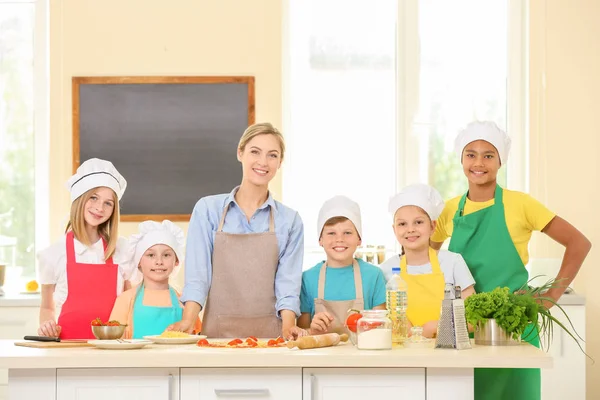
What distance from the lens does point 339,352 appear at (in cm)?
262

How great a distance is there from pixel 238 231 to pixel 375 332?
2.71ft

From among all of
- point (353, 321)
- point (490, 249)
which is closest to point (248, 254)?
point (353, 321)

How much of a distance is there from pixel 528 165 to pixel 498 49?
74 cm

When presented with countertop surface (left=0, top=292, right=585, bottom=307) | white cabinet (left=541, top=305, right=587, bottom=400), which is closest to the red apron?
countertop surface (left=0, top=292, right=585, bottom=307)

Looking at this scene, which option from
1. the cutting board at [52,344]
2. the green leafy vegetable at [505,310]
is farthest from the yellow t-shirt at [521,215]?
the cutting board at [52,344]

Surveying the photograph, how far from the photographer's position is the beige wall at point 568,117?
17.3 ft

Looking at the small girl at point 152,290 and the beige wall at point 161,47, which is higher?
the beige wall at point 161,47

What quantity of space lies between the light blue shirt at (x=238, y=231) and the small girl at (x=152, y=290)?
262 mm

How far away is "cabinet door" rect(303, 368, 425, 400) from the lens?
2555mm

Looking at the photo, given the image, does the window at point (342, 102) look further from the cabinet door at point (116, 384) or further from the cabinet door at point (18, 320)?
the cabinet door at point (116, 384)

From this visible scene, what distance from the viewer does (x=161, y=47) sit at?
5297 mm

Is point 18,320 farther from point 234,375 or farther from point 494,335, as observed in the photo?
point 494,335

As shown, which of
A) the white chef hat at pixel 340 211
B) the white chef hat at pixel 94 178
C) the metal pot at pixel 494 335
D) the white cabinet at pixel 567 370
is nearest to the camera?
the metal pot at pixel 494 335

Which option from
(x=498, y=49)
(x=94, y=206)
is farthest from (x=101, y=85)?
(x=498, y=49)
